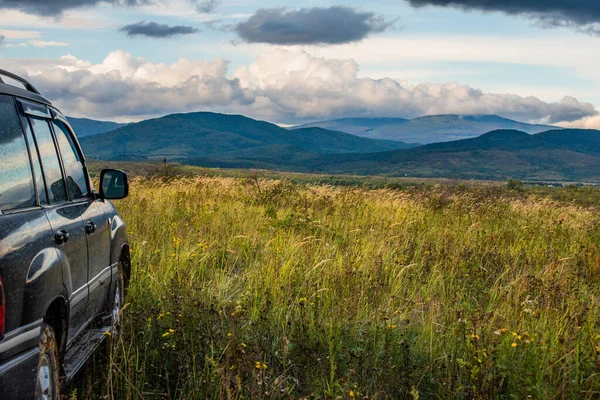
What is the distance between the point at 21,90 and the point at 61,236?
83cm

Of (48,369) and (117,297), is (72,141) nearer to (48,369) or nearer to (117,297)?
(117,297)

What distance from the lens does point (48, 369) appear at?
2846 millimetres

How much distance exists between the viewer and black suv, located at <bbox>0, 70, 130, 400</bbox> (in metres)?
2.44

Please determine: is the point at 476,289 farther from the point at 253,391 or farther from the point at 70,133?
the point at 70,133

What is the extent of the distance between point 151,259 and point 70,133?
110 inches

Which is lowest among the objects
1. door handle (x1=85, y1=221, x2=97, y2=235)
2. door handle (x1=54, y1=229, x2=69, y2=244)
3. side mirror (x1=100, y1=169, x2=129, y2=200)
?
door handle (x1=85, y1=221, x2=97, y2=235)

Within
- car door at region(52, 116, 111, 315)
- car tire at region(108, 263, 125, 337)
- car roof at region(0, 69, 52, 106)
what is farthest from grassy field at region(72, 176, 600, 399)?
car roof at region(0, 69, 52, 106)

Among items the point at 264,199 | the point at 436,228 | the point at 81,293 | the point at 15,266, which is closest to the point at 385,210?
the point at 436,228

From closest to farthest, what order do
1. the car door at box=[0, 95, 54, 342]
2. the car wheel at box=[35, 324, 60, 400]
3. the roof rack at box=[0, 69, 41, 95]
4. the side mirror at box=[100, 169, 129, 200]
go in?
1. the car door at box=[0, 95, 54, 342]
2. the car wheel at box=[35, 324, 60, 400]
3. the roof rack at box=[0, 69, 41, 95]
4. the side mirror at box=[100, 169, 129, 200]

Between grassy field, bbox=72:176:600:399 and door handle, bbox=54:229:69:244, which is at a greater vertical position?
door handle, bbox=54:229:69:244

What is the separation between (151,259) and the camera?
6.95 metres

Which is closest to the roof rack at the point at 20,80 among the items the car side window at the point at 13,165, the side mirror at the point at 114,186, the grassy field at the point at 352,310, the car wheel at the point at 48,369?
the car side window at the point at 13,165

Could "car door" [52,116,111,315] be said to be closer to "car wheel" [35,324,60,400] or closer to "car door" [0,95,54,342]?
"car door" [0,95,54,342]

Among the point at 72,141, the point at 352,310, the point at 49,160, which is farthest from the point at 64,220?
the point at 352,310
